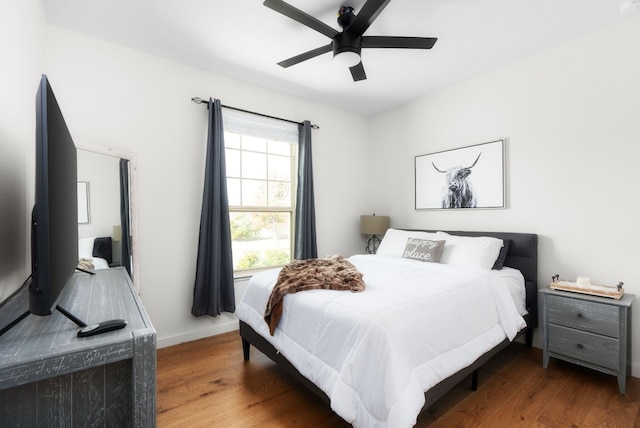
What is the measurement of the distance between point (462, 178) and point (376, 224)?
1.19 meters

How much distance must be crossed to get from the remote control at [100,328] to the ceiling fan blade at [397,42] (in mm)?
2142

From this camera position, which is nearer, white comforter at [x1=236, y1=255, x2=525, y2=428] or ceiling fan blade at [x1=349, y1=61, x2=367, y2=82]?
white comforter at [x1=236, y1=255, x2=525, y2=428]

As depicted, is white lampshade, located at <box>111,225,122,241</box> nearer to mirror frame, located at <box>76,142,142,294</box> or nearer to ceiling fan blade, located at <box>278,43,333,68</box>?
mirror frame, located at <box>76,142,142,294</box>

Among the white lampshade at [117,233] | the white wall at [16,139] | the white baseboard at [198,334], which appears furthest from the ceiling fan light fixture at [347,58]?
the white baseboard at [198,334]

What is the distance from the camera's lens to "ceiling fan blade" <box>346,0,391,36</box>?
1.69m

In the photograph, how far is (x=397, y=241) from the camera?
346cm

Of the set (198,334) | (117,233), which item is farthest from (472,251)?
(117,233)

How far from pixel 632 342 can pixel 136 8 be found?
4531 millimetres

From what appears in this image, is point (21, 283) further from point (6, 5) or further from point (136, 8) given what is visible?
point (136, 8)

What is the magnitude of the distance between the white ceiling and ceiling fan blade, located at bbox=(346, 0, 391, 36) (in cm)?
23

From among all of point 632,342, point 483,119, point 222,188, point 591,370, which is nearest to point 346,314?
point 222,188

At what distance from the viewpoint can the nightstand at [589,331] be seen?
2.08 m

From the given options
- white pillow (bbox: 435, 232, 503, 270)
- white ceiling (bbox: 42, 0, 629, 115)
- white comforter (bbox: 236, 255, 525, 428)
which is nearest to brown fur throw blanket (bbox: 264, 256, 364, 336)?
white comforter (bbox: 236, 255, 525, 428)

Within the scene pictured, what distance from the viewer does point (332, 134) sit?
4156mm
